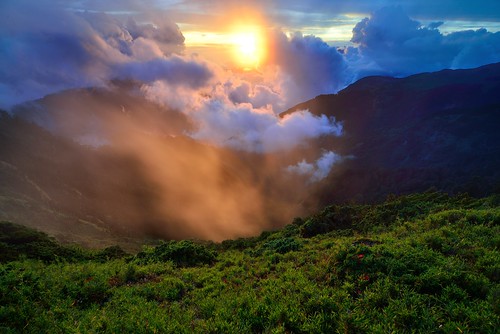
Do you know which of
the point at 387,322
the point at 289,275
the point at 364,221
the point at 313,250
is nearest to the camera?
the point at 387,322

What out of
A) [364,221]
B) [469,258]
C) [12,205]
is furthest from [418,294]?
[12,205]

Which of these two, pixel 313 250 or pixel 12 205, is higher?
pixel 12 205

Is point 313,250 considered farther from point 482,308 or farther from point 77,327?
point 77,327

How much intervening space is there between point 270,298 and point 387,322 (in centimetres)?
420

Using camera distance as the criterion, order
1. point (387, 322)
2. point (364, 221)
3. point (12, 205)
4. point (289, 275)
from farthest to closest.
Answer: point (12, 205)
point (364, 221)
point (289, 275)
point (387, 322)

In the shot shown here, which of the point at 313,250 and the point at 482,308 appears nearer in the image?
the point at 482,308

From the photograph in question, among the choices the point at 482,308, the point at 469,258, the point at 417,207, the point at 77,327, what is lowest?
the point at 77,327

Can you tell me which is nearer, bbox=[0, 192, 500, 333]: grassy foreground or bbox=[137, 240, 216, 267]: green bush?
bbox=[0, 192, 500, 333]: grassy foreground

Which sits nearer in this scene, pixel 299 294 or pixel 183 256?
pixel 299 294

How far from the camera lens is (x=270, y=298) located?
1245cm

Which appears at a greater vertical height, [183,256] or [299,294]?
[183,256]

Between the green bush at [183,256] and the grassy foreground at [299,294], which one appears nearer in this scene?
the grassy foreground at [299,294]

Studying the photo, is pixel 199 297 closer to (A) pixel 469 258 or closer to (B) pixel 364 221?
(A) pixel 469 258


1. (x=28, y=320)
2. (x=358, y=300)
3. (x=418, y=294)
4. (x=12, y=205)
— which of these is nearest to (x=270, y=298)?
(x=358, y=300)
